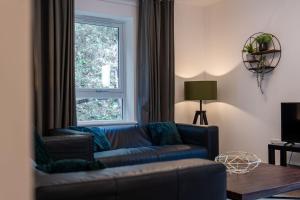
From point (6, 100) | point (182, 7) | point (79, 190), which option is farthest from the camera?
point (182, 7)

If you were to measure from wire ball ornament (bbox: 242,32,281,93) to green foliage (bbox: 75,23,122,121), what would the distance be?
183 centimetres

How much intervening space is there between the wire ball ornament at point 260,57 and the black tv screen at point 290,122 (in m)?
0.64

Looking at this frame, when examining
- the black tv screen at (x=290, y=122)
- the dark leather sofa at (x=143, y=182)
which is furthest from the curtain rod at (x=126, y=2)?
the dark leather sofa at (x=143, y=182)

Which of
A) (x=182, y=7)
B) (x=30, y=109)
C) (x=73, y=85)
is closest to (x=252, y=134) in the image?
(x=182, y=7)

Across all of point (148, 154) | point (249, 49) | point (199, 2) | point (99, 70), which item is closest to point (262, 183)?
point (148, 154)

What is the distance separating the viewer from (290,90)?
4426mm

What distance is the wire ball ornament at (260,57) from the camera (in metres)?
4.59

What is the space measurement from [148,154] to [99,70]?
1589 mm

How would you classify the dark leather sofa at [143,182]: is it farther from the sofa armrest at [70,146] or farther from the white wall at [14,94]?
the sofa armrest at [70,146]

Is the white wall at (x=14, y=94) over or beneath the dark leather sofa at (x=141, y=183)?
over

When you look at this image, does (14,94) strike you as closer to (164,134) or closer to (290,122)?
(164,134)

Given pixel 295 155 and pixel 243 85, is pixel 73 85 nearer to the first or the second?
pixel 243 85

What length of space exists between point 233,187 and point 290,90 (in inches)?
89.9

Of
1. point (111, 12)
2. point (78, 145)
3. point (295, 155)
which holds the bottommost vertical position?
point (295, 155)
